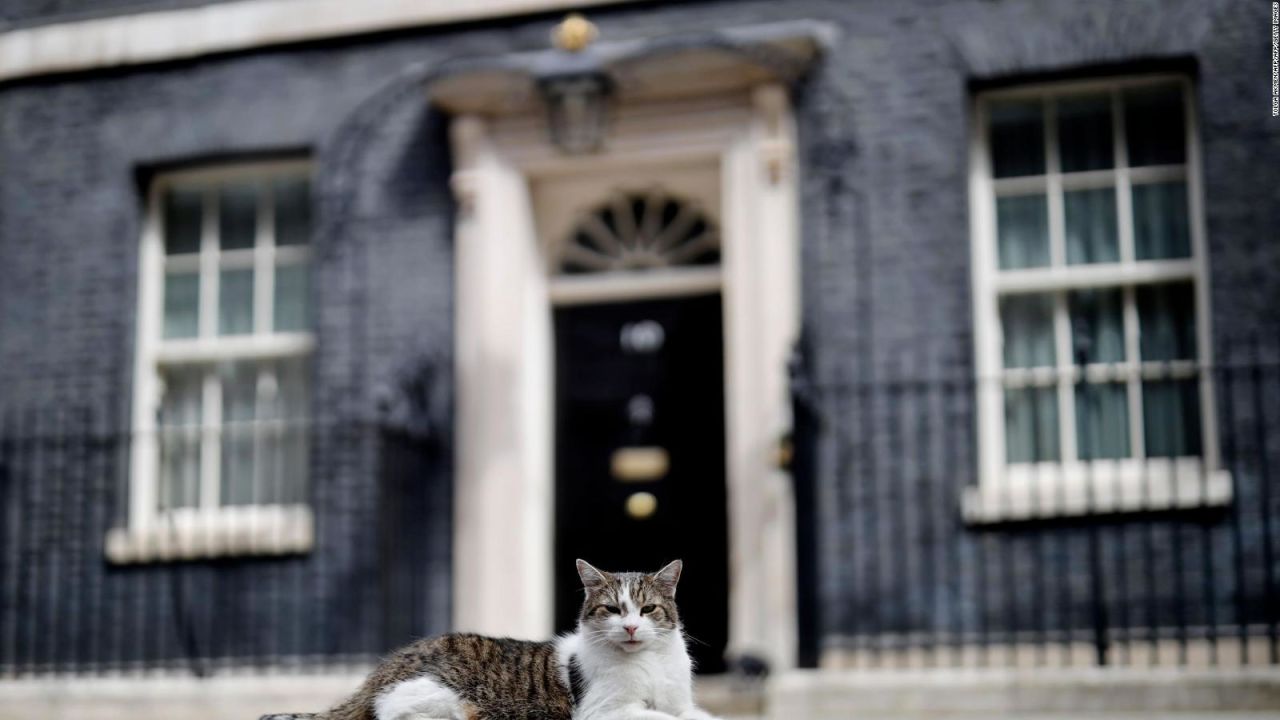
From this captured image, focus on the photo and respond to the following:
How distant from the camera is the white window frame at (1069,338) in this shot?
32.9 ft

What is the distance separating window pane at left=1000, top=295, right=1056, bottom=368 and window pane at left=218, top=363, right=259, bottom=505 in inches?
172

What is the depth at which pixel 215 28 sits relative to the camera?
473 inches

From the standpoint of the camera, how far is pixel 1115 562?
995 centimetres

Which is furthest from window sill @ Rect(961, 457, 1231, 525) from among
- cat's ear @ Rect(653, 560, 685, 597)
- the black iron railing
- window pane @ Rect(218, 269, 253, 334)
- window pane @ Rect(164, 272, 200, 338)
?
window pane @ Rect(164, 272, 200, 338)

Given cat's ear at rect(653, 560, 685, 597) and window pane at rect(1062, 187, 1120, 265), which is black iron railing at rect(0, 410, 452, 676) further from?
cat's ear at rect(653, 560, 685, 597)

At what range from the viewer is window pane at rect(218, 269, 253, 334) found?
11.9 m

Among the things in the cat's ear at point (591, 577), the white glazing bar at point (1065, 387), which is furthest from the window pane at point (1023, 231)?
the cat's ear at point (591, 577)

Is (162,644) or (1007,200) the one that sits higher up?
(1007,200)

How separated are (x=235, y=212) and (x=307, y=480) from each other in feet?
5.82

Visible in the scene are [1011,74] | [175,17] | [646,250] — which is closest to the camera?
[1011,74]

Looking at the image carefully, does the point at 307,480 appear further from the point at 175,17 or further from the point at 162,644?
the point at 175,17

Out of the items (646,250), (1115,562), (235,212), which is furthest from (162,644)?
(1115,562)

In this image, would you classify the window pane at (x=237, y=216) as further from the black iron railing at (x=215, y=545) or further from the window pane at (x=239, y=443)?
the black iron railing at (x=215, y=545)

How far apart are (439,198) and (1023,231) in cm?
334
